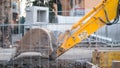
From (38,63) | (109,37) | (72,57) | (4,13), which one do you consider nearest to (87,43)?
(109,37)

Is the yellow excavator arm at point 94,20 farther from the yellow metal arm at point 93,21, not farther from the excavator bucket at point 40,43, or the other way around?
the excavator bucket at point 40,43

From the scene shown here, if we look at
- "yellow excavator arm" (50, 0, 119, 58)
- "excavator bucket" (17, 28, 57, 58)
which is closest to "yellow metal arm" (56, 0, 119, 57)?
"yellow excavator arm" (50, 0, 119, 58)

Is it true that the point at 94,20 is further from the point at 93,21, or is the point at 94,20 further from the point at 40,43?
the point at 40,43

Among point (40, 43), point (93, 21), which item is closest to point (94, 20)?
point (93, 21)

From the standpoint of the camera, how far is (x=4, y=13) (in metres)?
17.8

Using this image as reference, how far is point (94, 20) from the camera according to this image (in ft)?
30.6

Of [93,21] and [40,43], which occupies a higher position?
[93,21]

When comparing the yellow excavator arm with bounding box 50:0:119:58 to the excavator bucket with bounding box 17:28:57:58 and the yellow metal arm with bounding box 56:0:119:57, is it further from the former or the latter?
the excavator bucket with bounding box 17:28:57:58

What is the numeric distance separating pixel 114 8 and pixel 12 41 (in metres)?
5.16

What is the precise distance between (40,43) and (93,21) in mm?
1578

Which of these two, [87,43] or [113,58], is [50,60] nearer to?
[113,58]

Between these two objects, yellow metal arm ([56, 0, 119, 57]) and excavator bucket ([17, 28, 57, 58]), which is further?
excavator bucket ([17, 28, 57, 58])

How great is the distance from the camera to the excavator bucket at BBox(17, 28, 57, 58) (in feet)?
32.7

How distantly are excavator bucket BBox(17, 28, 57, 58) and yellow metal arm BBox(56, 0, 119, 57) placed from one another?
0.50 metres
